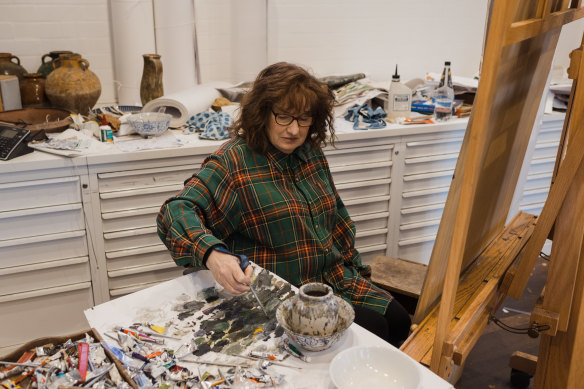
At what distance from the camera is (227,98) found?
10.5 feet

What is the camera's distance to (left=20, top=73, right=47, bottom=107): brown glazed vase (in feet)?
9.34

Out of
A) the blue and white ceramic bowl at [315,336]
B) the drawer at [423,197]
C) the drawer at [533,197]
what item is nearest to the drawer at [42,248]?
the blue and white ceramic bowl at [315,336]

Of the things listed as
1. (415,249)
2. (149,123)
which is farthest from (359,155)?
(149,123)

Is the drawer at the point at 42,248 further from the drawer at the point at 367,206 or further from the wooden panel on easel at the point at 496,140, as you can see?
the wooden panel on easel at the point at 496,140

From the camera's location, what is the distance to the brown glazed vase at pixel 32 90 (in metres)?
2.85

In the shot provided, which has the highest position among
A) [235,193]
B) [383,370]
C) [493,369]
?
[235,193]

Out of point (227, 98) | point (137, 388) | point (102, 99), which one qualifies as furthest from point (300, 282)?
point (102, 99)

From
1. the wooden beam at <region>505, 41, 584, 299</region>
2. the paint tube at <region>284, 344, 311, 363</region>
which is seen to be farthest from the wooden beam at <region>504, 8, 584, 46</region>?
the paint tube at <region>284, 344, 311, 363</region>

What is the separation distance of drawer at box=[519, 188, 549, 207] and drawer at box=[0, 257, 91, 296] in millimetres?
2736

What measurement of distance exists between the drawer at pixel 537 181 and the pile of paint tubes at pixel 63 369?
313 cm

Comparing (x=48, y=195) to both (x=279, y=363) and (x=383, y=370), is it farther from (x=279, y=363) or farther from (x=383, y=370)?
(x=383, y=370)

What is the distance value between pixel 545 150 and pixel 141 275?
8.66ft

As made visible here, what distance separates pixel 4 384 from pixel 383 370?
2.65ft

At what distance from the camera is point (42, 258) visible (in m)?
2.46
